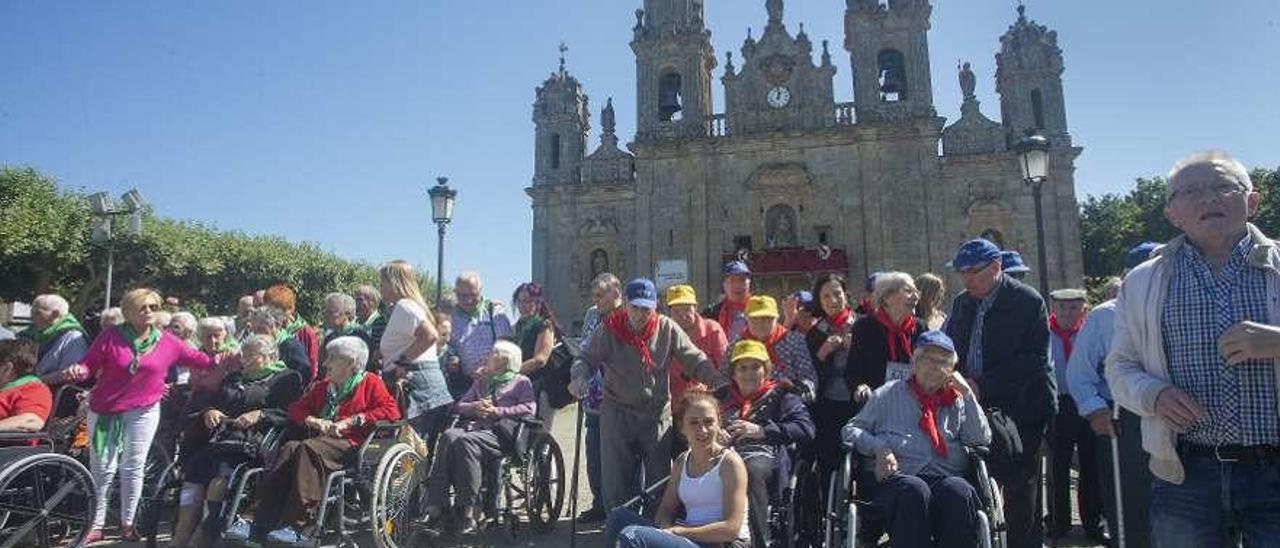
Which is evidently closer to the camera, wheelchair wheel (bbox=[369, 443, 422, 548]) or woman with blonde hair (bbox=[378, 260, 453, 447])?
wheelchair wheel (bbox=[369, 443, 422, 548])

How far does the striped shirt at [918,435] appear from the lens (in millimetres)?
4086

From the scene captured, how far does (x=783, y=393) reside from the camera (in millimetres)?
4977

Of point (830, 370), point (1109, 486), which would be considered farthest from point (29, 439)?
point (1109, 486)

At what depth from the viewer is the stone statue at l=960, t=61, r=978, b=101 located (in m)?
29.9

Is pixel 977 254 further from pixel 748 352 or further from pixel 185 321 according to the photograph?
pixel 185 321

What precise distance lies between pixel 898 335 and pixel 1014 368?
2.40ft

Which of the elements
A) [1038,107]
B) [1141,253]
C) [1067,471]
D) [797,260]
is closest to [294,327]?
[1067,471]

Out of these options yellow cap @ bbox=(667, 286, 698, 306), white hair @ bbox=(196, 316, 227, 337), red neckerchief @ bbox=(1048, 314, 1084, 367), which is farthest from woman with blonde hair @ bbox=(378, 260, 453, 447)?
red neckerchief @ bbox=(1048, 314, 1084, 367)

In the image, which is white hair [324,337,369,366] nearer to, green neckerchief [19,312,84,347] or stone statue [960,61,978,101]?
green neckerchief [19,312,84,347]

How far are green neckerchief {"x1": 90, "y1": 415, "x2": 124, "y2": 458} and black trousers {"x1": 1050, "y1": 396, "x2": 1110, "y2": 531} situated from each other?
24.7 ft

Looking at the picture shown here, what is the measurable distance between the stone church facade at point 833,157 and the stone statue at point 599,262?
2059 mm

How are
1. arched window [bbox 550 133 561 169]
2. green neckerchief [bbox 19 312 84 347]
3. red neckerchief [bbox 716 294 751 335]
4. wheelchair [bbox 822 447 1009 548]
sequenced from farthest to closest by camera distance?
arched window [bbox 550 133 561 169], red neckerchief [bbox 716 294 751 335], green neckerchief [bbox 19 312 84 347], wheelchair [bbox 822 447 1009 548]

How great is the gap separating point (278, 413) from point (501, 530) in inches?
79.8

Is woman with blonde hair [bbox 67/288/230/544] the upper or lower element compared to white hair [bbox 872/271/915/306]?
lower
